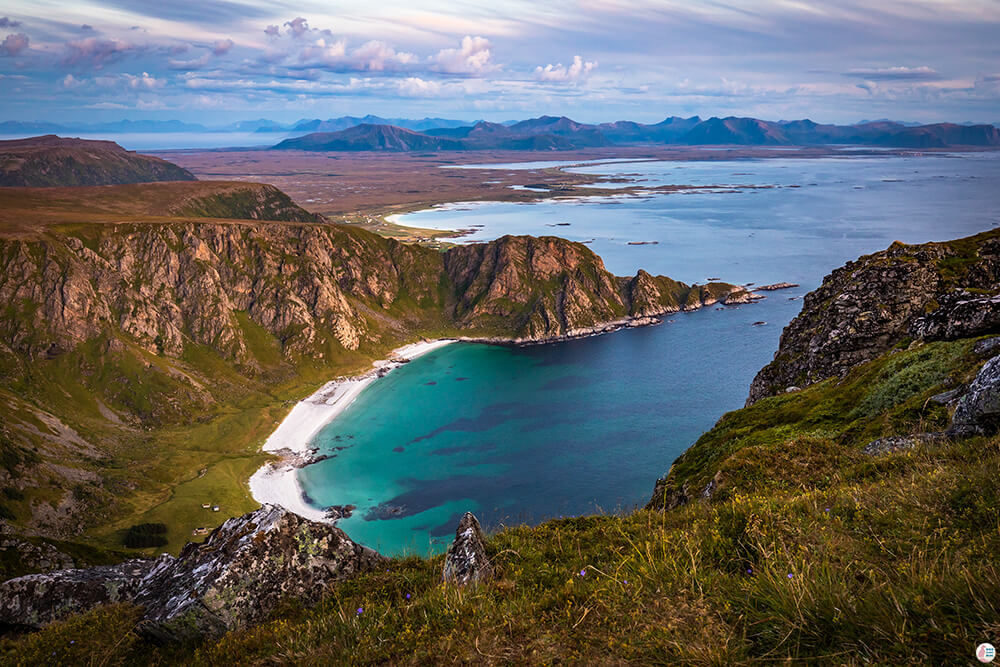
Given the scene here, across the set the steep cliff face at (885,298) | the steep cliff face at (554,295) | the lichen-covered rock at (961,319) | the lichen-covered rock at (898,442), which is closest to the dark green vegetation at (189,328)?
the steep cliff face at (554,295)

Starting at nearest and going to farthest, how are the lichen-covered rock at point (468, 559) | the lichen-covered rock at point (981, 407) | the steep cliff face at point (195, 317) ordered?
the lichen-covered rock at point (468, 559) → the lichen-covered rock at point (981, 407) → the steep cliff face at point (195, 317)

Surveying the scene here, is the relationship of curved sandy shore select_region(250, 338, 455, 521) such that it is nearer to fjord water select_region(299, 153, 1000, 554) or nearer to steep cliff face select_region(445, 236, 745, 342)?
fjord water select_region(299, 153, 1000, 554)

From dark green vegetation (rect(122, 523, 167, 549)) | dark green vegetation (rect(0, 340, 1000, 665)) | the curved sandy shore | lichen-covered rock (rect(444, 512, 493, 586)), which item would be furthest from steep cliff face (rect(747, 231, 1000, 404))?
dark green vegetation (rect(122, 523, 167, 549))

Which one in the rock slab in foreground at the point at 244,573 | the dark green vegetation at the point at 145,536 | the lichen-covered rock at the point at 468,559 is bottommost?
the dark green vegetation at the point at 145,536

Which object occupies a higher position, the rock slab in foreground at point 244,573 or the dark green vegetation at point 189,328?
the rock slab in foreground at point 244,573

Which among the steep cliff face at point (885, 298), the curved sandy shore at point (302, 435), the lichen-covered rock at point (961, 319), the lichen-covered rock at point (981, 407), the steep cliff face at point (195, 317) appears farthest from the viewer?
the steep cliff face at point (195, 317)

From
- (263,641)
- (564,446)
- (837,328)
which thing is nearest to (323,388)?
(564,446)

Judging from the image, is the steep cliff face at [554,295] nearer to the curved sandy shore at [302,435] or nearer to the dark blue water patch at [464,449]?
the curved sandy shore at [302,435]

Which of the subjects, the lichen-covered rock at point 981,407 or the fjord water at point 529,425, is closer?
the lichen-covered rock at point 981,407
